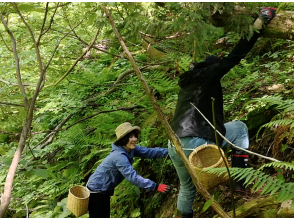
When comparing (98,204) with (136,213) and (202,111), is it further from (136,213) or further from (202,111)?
(202,111)

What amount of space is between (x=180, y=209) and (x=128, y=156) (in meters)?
1.07

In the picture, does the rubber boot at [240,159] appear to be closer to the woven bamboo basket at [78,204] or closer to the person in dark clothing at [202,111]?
the person in dark clothing at [202,111]

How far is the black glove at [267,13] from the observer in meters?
2.82

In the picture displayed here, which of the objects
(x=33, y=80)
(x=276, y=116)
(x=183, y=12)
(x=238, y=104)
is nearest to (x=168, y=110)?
(x=238, y=104)

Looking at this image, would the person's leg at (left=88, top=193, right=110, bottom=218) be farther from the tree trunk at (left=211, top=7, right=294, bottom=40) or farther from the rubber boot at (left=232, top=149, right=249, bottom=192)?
the tree trunk at (left=211, top=7, right=294, bottom=40)

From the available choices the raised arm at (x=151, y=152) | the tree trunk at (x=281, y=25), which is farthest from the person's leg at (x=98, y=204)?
the tree trunk at (x=281, y=25)

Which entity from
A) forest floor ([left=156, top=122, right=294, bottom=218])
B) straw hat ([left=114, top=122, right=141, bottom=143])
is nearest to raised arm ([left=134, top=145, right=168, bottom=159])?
straw hat ([left=114, top=122, right=141, bottom=143])

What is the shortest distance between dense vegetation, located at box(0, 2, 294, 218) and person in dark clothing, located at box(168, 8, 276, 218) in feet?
0.68

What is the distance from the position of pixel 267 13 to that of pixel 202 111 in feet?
3.80

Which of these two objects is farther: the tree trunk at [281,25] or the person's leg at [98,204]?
the person's leg at [98,204]

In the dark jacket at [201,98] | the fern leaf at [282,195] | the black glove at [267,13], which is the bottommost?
the fern leaf at [282,195]

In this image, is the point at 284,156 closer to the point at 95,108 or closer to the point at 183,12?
the point at 183,12

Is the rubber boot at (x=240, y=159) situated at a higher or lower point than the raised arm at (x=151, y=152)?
higher

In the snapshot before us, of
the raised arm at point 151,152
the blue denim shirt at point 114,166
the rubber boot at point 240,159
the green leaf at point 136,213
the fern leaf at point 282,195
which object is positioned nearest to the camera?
the fern leaf at point 282,195
